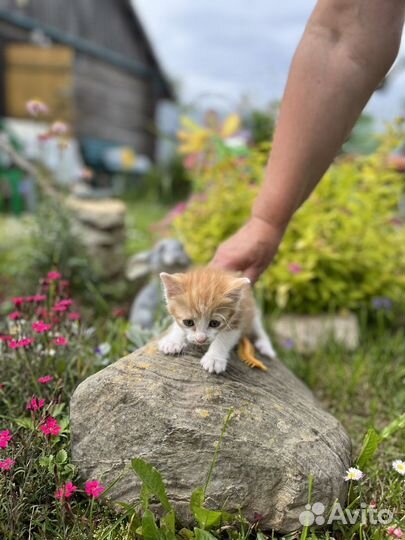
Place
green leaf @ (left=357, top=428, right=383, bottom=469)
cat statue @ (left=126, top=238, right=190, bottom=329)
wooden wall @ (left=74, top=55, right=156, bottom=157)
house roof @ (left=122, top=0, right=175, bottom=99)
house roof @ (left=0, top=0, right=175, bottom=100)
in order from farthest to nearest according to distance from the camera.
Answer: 1. house roof @ (left=122, top=0, right=175, bottom=99)
2. wooden wall @ (left=74, top=55, right=156, bottom=157)
3. house roof @ (left=0, top=0, right=175, bottom=100)
4. cat statue @ (left=126, top=238, right=190, bottom=329)
5. green leaf @ (left=357, top=428, right=383, bottom=469)

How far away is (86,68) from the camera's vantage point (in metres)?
14.9

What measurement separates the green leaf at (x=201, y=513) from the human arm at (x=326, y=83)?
1.19 meters

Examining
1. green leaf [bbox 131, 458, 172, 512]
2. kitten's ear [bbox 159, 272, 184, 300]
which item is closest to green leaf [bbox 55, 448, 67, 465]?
green leaf [bbox 131, 458, 172, 512]

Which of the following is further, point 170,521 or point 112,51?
point 112,51

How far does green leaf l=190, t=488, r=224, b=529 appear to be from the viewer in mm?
1779

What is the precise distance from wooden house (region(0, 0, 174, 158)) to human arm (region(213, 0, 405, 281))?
1178 centimetres

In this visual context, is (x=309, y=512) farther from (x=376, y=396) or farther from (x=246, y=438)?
(x=376, y=396)

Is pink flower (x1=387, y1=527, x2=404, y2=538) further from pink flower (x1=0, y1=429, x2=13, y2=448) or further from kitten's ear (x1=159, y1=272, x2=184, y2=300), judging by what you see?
pink flower (x1=0, y1=429, x2=13, y2=448)

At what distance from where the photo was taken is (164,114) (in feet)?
60.2

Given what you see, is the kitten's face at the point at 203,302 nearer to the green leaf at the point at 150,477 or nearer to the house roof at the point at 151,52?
the green leaf at the point at 150,477

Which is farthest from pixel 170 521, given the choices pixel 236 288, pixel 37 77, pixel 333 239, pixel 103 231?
pixel 37 77

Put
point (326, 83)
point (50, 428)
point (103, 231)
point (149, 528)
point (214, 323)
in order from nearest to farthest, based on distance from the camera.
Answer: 1. point (149, 528)
2. point (50, 428)
3. point (214, 323)
4. point (326, 83)
5. point (103, 231)

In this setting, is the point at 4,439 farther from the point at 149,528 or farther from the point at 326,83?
the point at 326,83

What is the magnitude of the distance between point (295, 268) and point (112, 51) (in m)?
13.8
